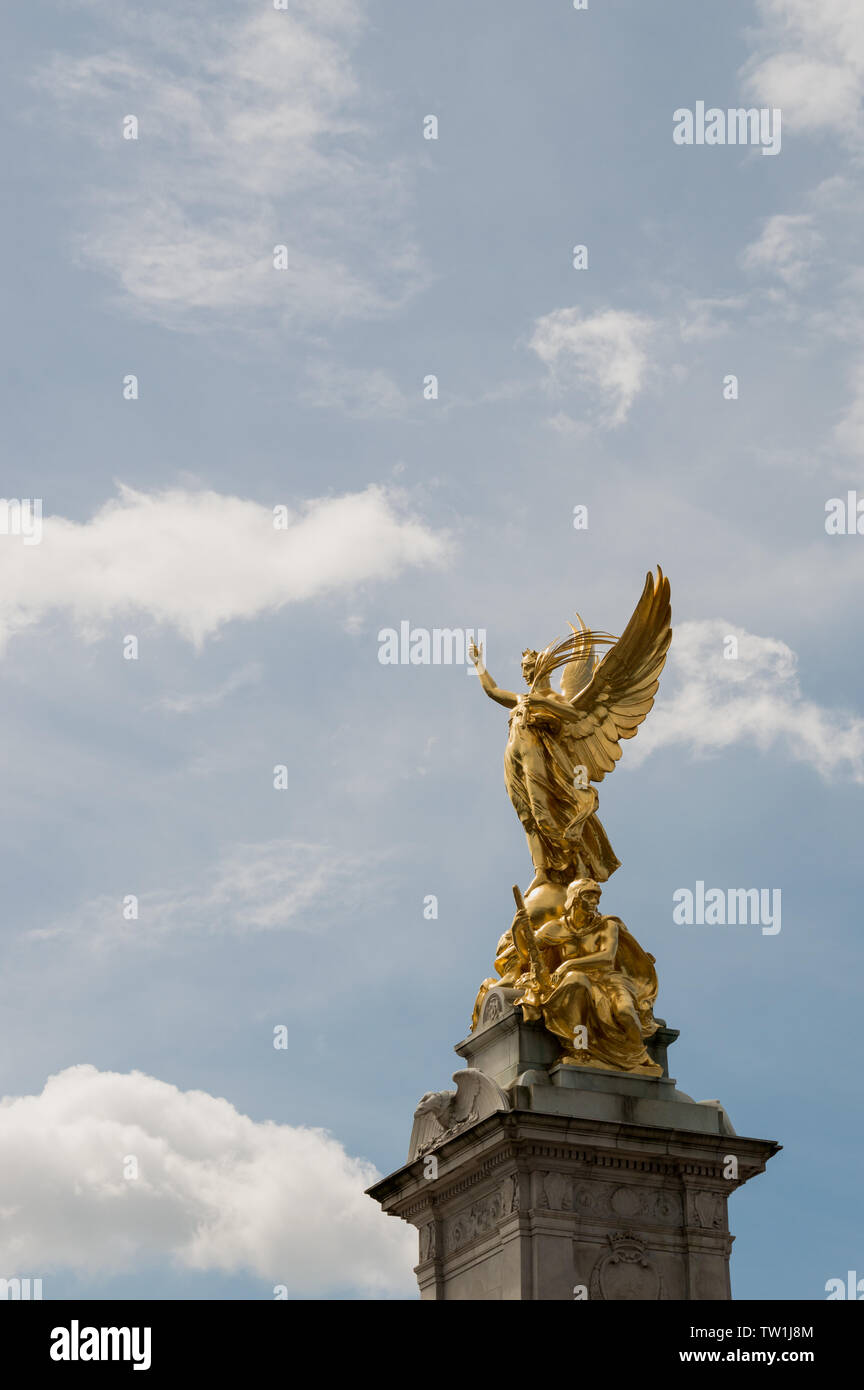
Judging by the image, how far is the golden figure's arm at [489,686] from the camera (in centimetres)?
3778

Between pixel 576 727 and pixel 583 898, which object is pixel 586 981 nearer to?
pixel 583 898

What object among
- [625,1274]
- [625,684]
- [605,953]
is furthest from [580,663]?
[625,1274]

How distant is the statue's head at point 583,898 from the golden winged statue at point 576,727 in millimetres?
667

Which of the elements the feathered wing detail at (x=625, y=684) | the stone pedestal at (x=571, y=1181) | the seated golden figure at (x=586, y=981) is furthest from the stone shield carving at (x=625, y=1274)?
the feathered wing detail at (x=625, y=684)

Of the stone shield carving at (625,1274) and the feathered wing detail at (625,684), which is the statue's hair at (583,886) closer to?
the feathered wing detail at (625,684)

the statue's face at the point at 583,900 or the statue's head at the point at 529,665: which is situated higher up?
the statue's head at the point at 529,665

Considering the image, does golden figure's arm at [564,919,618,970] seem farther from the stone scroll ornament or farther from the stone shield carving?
the stone shield carving

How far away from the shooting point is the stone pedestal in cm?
3234

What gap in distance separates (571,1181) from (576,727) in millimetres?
8165
